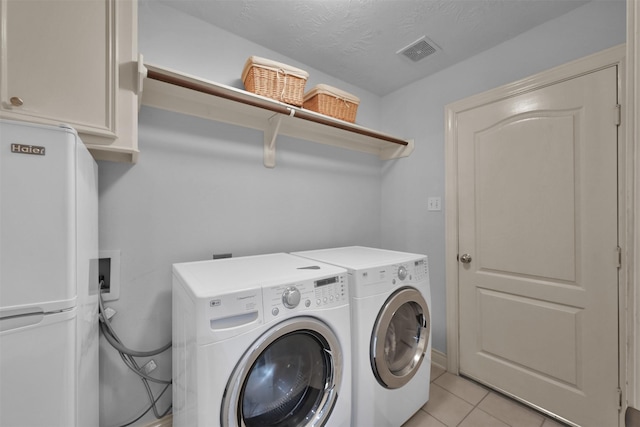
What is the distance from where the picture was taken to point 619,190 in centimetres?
142

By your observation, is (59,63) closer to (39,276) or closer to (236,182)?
(39,276)

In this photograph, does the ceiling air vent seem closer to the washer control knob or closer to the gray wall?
the gray wall

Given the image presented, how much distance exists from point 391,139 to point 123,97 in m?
1.85

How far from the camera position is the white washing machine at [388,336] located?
1.31 metres

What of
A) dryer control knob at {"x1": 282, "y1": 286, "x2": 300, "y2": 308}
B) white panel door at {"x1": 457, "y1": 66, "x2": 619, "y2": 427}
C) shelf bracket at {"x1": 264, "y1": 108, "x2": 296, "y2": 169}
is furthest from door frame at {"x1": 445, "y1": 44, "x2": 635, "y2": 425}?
shelf bracket at {"x1": 264, "y1": 108, "x2": 296, "y2": 169}

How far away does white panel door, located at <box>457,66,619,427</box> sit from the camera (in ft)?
4.84

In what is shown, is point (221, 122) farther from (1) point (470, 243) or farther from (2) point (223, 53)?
(1) point (470, 243)

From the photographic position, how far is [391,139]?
225cm

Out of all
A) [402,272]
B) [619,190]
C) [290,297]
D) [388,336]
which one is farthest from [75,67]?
[619,190]

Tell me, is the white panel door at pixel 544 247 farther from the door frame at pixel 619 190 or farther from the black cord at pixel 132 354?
the black cord at pixel 132 354

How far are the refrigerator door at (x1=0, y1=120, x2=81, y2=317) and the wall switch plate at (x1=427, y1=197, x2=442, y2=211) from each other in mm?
2254

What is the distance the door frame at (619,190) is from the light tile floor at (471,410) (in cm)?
24

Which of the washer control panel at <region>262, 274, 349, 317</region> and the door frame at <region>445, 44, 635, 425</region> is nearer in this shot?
the door frame at <region>445, 44, 635, 425</region>

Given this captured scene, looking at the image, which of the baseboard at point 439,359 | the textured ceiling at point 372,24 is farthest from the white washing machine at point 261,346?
the textured ceiling at point 372,24
